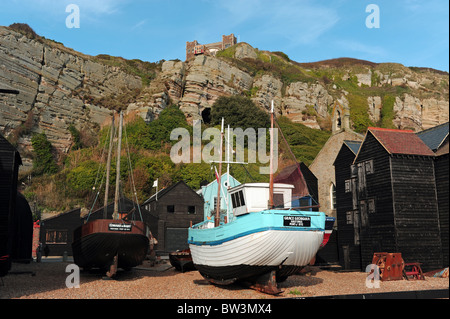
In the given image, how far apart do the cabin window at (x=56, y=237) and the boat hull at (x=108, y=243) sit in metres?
18.5

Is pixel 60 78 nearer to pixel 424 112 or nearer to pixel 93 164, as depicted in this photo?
pixel 93 164

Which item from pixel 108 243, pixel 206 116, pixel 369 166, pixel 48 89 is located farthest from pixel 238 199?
pixel 206 116

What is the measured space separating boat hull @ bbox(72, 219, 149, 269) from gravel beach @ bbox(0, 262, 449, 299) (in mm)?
1002

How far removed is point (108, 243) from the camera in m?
18.8

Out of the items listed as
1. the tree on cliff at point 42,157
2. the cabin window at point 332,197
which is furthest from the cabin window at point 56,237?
the cabin window at point 332,197

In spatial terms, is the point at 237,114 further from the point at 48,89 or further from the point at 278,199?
the point at 278,199

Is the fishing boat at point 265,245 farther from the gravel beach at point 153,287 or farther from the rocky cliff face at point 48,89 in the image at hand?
the rocky cliff face at point 48,89

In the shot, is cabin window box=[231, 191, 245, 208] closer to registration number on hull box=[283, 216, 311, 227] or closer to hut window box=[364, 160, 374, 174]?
registration number on hull box=[283, 216, 311, 227]

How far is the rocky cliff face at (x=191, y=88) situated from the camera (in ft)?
175

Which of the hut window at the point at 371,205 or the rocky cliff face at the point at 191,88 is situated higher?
the rocky cliff face at the point at 191,88

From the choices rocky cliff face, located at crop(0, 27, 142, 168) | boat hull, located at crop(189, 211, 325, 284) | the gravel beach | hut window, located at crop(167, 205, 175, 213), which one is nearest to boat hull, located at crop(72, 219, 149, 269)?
the gravel beach

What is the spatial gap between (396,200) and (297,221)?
11812 millimetres

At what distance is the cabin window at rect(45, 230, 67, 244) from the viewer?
3681 cm
